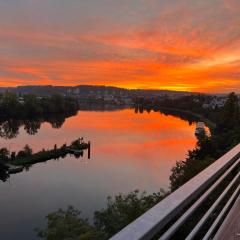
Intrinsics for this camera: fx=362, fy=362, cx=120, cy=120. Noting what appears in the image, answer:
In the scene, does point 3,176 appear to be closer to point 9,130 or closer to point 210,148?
point 210,148

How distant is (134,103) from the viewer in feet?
467

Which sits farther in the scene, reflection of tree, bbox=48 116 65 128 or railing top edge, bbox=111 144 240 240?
reflection of tree, bbox=48 116 65 128

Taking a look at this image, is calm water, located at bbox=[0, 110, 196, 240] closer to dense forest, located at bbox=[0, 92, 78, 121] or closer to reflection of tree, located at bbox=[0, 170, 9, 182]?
reflection of tree, located at bbox=[0, 170, 9, 182]

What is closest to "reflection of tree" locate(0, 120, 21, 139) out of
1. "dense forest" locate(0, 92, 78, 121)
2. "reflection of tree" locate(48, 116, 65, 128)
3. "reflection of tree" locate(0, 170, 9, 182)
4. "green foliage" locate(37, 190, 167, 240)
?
"reflection of tree" locate(48, 116, 65, 128)

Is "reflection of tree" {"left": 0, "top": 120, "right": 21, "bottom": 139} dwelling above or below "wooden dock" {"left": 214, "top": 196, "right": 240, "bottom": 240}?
below

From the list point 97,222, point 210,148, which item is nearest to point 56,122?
point 210,148

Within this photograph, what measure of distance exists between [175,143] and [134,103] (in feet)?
352

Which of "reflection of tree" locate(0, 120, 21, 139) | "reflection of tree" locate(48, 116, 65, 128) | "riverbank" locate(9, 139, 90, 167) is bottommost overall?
"reflection of tree" locate(48, 116, 65, 128)

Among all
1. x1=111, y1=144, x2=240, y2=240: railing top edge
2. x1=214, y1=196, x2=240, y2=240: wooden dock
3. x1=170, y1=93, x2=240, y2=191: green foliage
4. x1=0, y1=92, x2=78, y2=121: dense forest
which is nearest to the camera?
x1=111, y1=144, x2=240, y2=240: railing top edge

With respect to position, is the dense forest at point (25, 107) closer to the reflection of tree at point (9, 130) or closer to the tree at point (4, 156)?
the reflection of tree at point (9, 130)

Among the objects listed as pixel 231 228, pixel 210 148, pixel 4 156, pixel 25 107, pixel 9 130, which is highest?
pixel 231 228

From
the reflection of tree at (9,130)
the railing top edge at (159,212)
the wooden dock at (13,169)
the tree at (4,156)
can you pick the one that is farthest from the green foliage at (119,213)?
the reflection of tree at (9,130)

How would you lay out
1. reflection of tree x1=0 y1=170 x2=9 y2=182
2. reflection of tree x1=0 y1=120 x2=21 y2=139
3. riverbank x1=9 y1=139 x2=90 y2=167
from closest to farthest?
reflection of tree x1=0 y1=170 x2=9 y2=182 → riverbank x1=9 y1=139 x2=90 y2=167 → reflection of tree x1=0 y1=120 x2=21 y2=139

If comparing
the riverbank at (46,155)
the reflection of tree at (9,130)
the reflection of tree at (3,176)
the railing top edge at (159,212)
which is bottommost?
the reflection of tree at (9,130)
